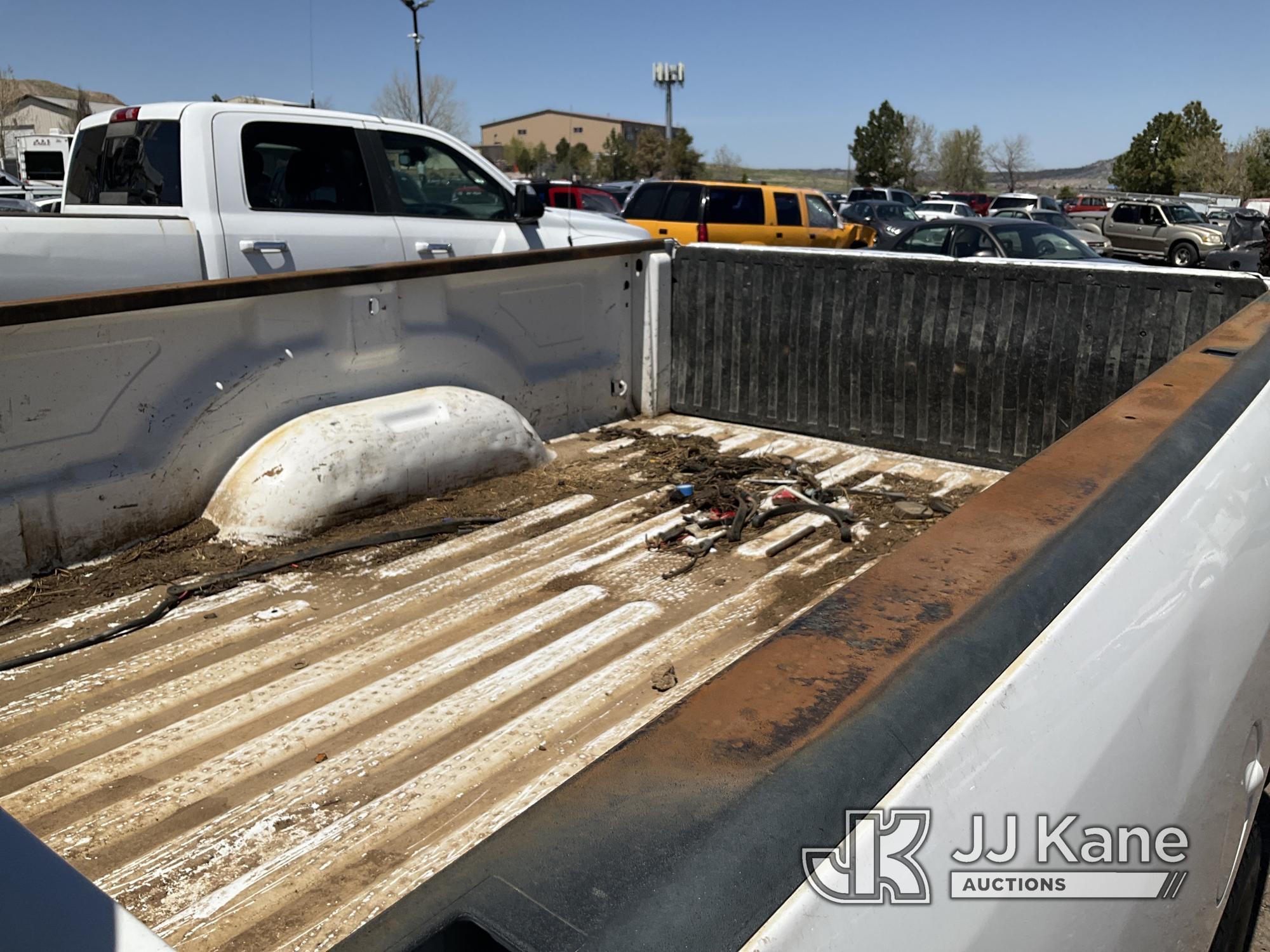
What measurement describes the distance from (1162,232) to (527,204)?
2657 cm

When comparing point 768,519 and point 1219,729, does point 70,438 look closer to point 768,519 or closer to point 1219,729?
point 768,519

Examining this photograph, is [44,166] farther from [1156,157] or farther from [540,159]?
[540,159]

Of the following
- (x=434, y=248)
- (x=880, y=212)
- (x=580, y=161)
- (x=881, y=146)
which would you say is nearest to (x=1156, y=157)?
(x=881, y=146)

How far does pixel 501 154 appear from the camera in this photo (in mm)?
93438

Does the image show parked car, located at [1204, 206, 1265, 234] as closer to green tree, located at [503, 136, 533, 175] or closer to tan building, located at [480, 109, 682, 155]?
green tree, located at [503, 136, 533, 175]

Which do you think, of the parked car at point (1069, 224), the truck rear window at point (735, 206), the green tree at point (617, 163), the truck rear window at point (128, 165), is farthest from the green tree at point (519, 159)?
the truck rear window at point (128, 165)

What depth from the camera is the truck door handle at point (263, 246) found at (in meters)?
5.38

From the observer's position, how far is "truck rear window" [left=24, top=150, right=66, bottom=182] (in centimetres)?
2648

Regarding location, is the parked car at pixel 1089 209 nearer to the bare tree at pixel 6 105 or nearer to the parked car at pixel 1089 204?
the parked car at pixel 1089 204

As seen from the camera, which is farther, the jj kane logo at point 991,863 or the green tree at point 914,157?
the green tree at point 914,157

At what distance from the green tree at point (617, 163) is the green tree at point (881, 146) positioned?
53.4ft

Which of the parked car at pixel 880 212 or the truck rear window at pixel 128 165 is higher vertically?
the truck rear window at pixel 128 165

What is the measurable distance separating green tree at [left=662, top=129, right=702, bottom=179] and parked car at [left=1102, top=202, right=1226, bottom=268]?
39486 mm

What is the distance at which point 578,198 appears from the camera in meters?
22.0
